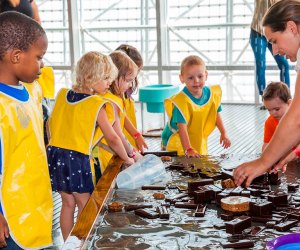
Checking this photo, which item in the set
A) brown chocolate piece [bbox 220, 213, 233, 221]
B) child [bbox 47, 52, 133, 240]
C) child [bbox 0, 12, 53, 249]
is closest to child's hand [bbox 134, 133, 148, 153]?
child [bbox 47, 52, 133, 240]

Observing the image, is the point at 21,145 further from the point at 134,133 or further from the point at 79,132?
the point at 134,133

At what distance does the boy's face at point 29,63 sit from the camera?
2.18 m

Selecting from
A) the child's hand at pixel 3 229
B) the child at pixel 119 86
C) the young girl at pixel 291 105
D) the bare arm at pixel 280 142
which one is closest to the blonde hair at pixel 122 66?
the child at pixel 119 86

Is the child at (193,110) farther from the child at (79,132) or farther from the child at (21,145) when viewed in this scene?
the child at (21,145)

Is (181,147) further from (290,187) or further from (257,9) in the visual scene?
(257,9)

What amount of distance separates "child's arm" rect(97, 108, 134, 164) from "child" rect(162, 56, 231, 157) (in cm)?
73

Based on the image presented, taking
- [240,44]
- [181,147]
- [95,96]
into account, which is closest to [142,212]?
[95,96]

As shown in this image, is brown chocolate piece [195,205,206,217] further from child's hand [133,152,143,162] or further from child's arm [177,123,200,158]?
child's arm [177,123,200,158]

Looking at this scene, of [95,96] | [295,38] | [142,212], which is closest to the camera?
[142,212]

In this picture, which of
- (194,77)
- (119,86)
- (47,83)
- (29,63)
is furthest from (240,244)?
(47,83)

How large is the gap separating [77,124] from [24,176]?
0.77 meters

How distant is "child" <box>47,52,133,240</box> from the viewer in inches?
113

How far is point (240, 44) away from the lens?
8.03 meters

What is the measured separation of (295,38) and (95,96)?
109 cm
